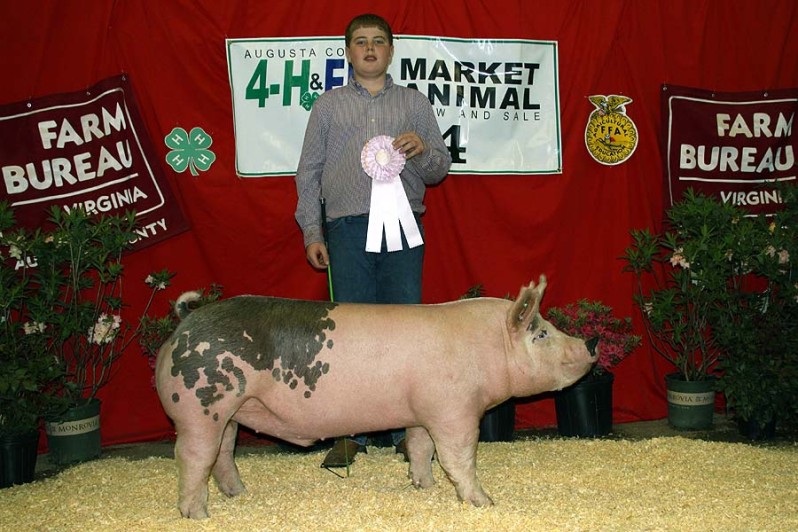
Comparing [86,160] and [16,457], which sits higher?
[86,160]

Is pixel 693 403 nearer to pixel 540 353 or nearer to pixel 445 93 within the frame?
pixel 540 353

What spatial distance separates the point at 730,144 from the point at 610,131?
35.0 inches

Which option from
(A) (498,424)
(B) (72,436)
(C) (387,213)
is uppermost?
A: (C) (387,213)

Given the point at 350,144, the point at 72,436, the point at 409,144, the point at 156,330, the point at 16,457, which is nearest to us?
the point at 409,144

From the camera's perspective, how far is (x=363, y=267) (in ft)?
13.7

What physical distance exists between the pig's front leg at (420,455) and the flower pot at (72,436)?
2103 mm

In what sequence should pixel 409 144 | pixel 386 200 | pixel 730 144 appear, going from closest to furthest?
pixel 409 144
pixel 386 200
pixel 730 144

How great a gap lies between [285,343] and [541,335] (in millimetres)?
1061

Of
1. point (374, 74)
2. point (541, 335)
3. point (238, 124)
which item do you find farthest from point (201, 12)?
point (541, 335)

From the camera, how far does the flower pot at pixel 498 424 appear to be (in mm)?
4898

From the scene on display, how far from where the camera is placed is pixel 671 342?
5379 mm

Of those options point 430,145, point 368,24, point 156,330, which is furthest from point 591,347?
point 156,330

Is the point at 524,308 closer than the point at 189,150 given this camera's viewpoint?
Yes

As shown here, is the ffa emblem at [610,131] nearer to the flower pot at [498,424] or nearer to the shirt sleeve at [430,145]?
the shirt sleeve at [430,145]
